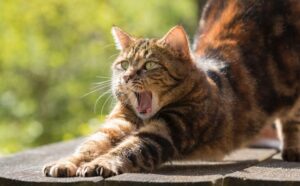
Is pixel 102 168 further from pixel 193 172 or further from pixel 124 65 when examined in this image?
pixel 124 65

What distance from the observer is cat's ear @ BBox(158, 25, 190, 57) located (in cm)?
357

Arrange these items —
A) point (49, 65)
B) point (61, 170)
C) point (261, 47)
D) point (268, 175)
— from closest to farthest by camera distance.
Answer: point (268, 175), point (61, 170), point (261, 47), point (49, 65)

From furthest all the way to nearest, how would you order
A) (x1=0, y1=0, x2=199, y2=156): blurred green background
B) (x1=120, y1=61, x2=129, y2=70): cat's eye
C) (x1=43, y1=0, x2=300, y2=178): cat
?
(x1=0, y1=0, x2=199, y2=156): blurred green background < (x1=120, y1=61, x2=129, y2=70): cat's eye < (x1=43, y1=0, x2=300, y2=178): cat

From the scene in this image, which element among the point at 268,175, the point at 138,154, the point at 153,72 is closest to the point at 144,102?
the point at 153,72

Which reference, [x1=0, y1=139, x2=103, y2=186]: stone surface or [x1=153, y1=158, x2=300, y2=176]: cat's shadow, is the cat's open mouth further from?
[x1=0, y1=139, x2=103, y2=186]: stone surface

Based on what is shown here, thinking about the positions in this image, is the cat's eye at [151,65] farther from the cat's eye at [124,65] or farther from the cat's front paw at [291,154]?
the cat's front paw at [291,154]

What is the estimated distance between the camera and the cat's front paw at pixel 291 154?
389 cm

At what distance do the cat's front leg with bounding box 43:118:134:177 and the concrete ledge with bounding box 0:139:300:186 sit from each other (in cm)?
8

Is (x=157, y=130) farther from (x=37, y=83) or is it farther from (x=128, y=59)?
(x=37, y=83)

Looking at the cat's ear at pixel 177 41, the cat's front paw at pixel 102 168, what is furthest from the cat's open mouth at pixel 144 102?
the cat's front paw at pixel 102 168

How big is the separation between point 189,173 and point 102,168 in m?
0.43

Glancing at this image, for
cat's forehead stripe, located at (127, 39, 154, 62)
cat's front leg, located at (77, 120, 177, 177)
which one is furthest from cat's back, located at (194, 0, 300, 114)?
cat's front leg, located at (77, 120, 177, 177)

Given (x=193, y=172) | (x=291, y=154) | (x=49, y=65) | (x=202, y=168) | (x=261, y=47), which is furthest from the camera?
(x=49, y=65)

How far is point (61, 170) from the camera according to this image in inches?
123
